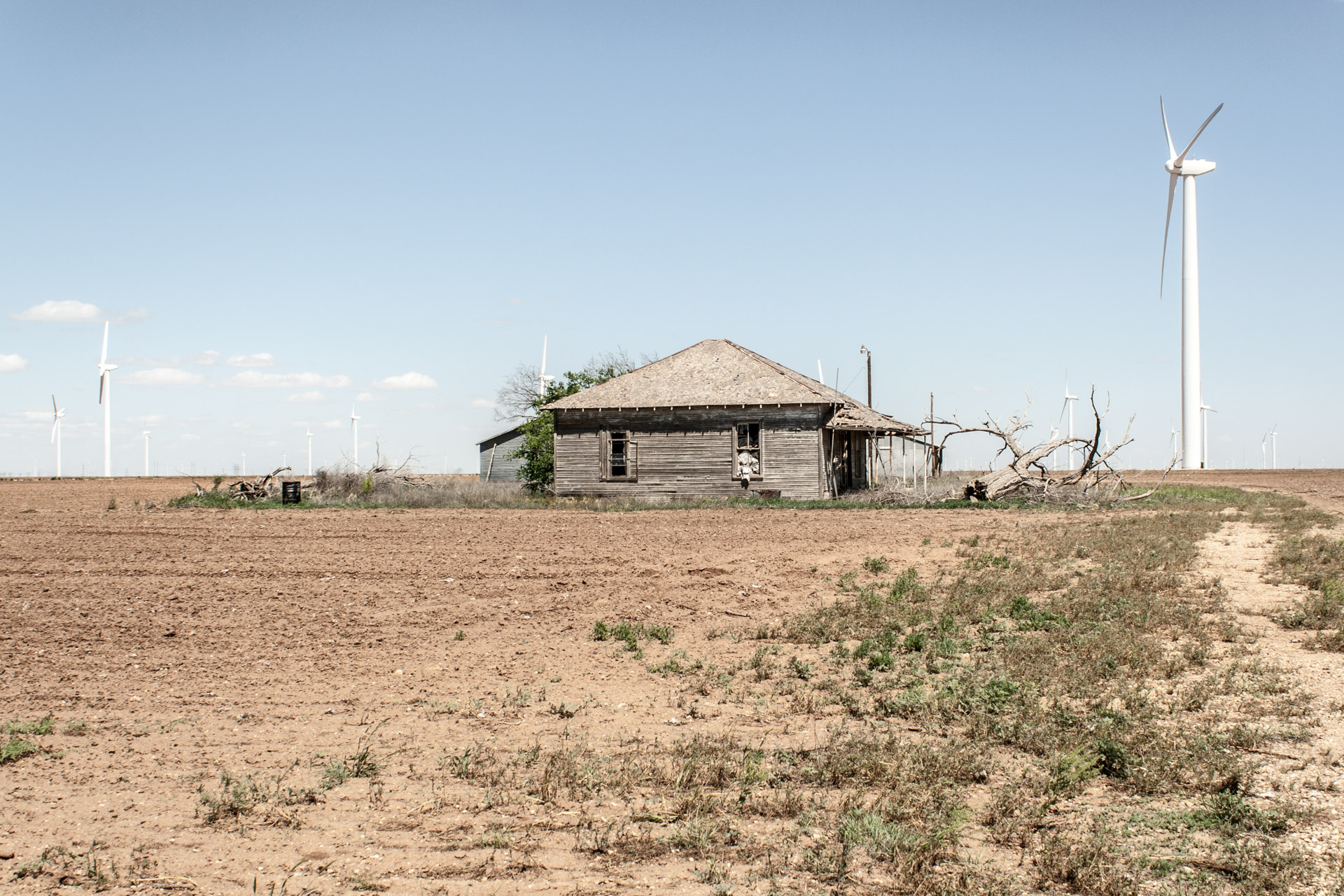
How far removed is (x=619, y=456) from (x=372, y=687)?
23.5m

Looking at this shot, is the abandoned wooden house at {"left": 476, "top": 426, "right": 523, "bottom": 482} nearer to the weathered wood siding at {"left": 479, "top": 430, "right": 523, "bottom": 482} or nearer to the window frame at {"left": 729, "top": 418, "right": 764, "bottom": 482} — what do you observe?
the weathered wood siding at {"left": 479, "top": 430, "right": 523, "bottom": 482}

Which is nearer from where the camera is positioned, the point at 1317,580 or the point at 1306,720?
the point at 1306,720

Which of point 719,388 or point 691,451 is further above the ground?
point 719,388

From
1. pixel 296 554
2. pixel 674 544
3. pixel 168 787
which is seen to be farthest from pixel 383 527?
pixel 168 787

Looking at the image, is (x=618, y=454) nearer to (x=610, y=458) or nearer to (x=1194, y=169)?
(x=610, y=458)

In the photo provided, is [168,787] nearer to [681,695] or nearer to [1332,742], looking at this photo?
[681,695]

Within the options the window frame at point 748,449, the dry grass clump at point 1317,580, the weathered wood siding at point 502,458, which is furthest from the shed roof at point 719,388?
the dry grass clump at point 1317,580

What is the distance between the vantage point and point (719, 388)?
31.1 m

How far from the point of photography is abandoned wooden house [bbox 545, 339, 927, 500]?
29.9m

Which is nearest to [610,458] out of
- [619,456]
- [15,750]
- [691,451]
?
[619,456]

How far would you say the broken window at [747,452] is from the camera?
99.2 ft

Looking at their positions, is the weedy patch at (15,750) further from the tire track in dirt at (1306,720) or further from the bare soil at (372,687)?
the tire track in dirt at (1306,720)

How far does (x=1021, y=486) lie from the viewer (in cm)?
3019

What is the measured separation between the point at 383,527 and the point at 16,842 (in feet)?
57.1
